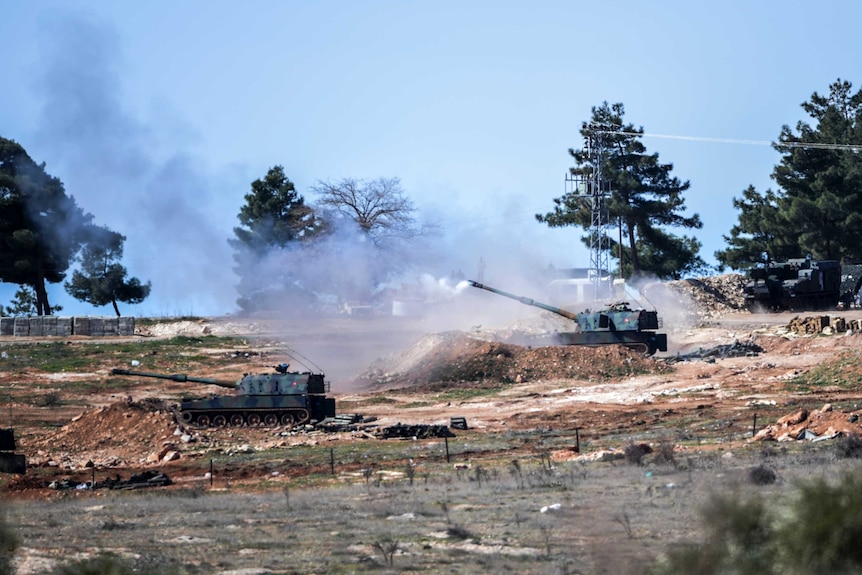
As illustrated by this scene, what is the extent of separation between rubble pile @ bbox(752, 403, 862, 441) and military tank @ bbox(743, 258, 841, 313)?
36.8 metres

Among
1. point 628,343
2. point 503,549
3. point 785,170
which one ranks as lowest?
point 503,549

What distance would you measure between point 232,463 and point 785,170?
55373 mm

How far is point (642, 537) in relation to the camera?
1588 cm

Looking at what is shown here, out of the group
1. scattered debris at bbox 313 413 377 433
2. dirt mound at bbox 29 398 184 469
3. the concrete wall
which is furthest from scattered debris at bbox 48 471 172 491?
the concrete wall

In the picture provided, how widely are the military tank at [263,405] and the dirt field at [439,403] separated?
3.74 ft

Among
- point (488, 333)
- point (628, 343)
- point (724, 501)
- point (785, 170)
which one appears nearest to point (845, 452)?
point (724, 501)

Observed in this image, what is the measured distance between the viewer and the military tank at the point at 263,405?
39.4 meters

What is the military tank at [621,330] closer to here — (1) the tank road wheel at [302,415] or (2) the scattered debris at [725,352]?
(2) the scattered debris at [725,352]

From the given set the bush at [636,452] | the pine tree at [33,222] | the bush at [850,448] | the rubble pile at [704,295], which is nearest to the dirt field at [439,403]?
the rubble pile at [704,295]

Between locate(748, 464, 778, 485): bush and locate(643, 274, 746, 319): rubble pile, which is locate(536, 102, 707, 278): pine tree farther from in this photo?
locate(748, 464, 778, 485): bush

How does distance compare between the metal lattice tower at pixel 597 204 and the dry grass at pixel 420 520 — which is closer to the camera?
the dry grass at pixel 420 520

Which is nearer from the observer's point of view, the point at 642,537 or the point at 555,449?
the point at 642,537

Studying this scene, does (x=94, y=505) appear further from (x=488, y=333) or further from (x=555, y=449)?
(x=488, y=333)

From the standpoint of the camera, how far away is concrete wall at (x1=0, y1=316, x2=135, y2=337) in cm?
6456
